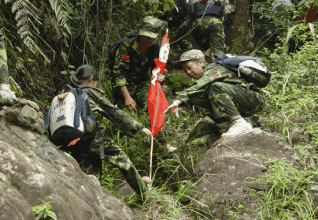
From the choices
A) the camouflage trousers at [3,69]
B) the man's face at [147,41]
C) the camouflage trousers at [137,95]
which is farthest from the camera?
the camouflage trousers at [137,95]

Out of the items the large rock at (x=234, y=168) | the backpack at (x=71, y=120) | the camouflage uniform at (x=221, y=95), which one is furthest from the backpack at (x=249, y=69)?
the backpack at (x=71, y=120)

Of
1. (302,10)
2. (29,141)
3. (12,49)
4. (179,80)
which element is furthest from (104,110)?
(302,10)

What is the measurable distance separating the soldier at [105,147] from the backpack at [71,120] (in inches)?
8.1

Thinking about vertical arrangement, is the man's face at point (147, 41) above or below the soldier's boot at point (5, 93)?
below

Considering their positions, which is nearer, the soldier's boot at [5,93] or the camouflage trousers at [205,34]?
the soldier's boot at [5,93]

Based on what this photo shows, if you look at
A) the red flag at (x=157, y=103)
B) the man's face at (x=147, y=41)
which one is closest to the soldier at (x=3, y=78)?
the red flag at (x=157, y=103)

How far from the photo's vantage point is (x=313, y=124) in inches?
135

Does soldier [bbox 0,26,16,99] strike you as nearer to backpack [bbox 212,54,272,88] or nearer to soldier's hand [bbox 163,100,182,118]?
soldier's hand [bbox 163,100,182,118]

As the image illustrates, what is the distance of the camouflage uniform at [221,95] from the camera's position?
3.76 metres

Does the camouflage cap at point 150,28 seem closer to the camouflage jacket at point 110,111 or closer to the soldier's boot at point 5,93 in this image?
the camouflage jacket at point 110,111

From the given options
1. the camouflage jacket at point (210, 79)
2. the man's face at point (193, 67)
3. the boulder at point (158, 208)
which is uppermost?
the man's face at point (193, 67)

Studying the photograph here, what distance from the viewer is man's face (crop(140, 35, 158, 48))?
15.9 ft

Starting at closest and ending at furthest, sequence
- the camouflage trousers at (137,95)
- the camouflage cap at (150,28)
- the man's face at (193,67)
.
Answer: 1. the man's face at (193,67)
2. the camouflage cap at (150,28)
3. the camouflage trousers at (137,95)

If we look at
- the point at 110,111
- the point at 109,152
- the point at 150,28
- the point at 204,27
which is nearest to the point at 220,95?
the point at 110,111
